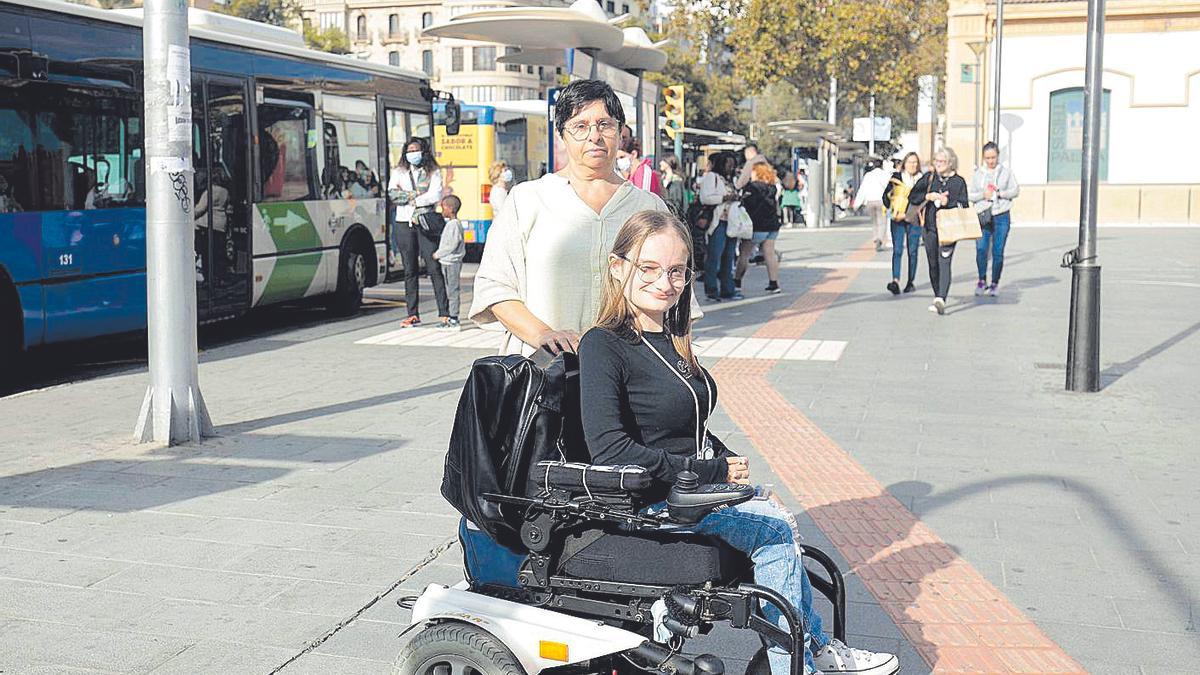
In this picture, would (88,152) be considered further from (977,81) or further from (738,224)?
(977,81)

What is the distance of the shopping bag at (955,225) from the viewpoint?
14242 millimetres

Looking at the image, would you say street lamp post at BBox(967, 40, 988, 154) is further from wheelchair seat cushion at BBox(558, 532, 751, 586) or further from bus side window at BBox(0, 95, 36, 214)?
wheelchair seat cushion at BBox(558, 532, 751, 586)

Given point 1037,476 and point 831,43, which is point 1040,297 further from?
point 831,43

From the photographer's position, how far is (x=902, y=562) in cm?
538

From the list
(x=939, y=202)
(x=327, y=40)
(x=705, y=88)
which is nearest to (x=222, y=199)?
(x=939, y=202)

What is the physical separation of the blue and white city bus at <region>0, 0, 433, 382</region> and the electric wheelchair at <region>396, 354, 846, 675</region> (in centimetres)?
486

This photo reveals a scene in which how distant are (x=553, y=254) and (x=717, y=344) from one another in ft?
25.9

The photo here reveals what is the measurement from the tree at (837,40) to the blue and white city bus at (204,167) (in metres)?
27.1

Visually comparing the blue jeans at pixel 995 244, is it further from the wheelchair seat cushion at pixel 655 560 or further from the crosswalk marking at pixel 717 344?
the wheelchair seat cushion at pixel 655 560

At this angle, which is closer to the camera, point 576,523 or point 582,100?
point 576,523

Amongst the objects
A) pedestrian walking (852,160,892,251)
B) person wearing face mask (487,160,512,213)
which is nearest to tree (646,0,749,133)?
pedestrian walking (852,160,892,251)

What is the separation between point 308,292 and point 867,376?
624 centimetres

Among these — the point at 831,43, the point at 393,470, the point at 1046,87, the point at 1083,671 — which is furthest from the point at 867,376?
the point at 831,43

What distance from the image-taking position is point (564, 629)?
3.45 m
